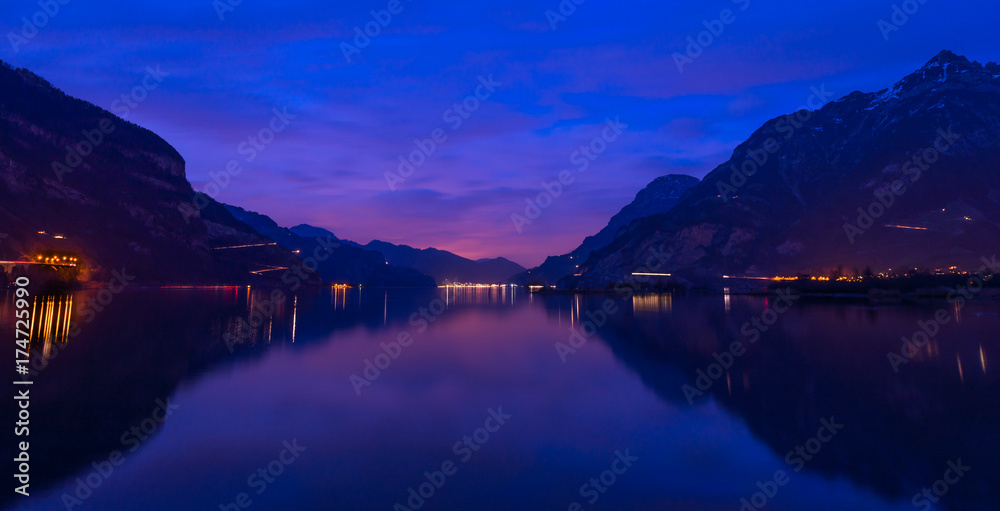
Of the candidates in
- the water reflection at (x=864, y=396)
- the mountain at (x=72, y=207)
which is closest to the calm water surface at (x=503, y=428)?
the water reflection at (x=864, y=396)

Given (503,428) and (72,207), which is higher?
(72,207)

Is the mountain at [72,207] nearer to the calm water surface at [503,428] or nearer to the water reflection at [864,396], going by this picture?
the calm water surface at [503,428]

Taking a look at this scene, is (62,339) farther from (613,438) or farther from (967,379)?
(967,379)

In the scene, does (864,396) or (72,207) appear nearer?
(864,396)

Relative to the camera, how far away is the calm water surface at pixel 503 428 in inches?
412

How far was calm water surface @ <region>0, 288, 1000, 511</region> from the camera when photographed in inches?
412

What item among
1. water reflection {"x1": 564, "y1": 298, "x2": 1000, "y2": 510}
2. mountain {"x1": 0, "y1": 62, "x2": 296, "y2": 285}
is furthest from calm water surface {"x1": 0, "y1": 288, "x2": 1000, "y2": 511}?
mountain {"x1": 0, "y1": 62, "x2": 296, "y2": 285}

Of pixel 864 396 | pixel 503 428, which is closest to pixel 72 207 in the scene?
pixel 503 428

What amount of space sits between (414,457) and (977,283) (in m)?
144

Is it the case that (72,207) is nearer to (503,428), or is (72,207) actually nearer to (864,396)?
(503,428)

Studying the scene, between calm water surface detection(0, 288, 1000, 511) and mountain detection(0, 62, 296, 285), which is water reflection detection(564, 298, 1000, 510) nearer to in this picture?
calm water surface detection(0, 288, 1000, 511)

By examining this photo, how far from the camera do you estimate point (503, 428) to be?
1541 cm

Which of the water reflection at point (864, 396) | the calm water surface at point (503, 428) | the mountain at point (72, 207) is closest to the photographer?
the calm water surface at point (503, 428)

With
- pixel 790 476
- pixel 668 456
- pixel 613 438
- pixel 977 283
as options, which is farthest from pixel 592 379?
pixel 977 283
